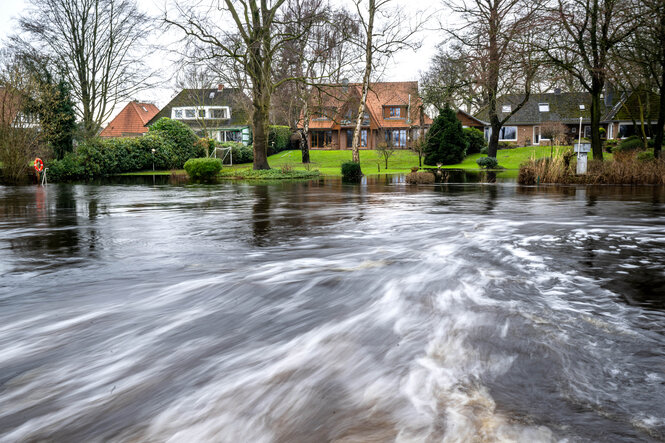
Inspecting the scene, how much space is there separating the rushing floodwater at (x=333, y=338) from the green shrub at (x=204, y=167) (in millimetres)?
18003

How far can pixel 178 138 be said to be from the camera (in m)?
38.7

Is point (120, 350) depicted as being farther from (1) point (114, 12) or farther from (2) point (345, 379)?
(1) point (114, 12)

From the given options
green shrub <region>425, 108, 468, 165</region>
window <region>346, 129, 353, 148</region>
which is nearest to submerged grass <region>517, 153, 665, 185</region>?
green shrub <region>425, 108, 468, 165</region>

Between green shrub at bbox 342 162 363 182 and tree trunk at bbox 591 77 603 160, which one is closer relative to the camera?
tree trunk at bbox 591 77 603 160

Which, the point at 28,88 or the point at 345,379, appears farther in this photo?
the point at 28,88

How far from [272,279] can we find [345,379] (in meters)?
2.22

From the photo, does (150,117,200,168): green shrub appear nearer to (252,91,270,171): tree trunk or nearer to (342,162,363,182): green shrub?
(252,91,270,171): tree trunk

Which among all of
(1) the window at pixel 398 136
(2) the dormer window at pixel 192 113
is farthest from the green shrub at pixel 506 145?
(2) the dormer window at pixel 192 113

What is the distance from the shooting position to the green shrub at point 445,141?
3922cm

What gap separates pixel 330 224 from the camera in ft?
28.1

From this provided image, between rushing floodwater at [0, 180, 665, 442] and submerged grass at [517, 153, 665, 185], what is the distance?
11646 mm

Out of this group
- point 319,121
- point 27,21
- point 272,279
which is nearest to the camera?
point 272,279

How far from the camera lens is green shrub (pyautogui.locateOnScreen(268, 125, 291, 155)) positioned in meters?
50.9

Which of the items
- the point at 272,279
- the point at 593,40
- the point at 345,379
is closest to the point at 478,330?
the point at 345,379
